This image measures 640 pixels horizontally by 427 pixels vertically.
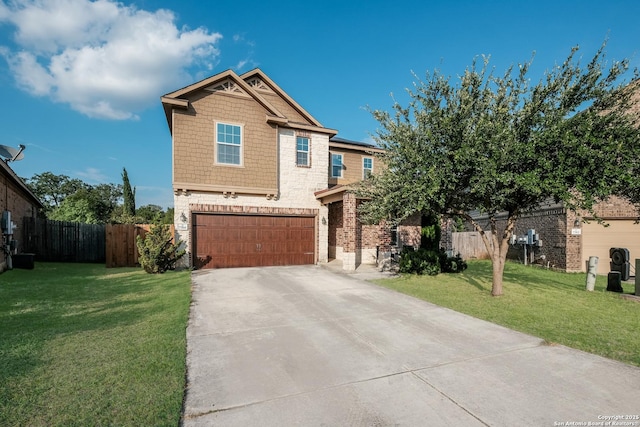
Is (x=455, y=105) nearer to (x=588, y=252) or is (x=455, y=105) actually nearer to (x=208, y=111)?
(x=208, y=111)

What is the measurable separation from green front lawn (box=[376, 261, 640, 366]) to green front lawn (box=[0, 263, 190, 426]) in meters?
5.62

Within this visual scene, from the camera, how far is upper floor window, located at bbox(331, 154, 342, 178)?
1603 cm

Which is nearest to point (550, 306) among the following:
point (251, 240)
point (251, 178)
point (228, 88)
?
point (251, 240)

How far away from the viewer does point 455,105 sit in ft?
25.0

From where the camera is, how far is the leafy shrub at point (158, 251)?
11.1 meters

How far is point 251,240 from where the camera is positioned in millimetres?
13133

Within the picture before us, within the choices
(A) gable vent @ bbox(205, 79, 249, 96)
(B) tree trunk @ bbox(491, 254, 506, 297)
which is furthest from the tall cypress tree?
(B) tree trunk @ bbox(491, 254, 506, 297)

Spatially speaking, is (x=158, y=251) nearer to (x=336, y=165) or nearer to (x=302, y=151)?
(x=302, y=151)

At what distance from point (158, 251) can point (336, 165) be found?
9115mm

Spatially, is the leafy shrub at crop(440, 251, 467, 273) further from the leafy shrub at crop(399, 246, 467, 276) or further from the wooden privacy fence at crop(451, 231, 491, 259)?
the wooden privacy fence at crop(451, 231, 491, 259)

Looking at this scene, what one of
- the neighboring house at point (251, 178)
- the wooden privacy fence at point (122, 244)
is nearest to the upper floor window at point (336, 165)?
the neighboring house at point (251, 178)

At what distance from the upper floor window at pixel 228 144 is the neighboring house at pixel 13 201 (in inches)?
270

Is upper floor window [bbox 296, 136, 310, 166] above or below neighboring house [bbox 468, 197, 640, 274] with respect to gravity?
above

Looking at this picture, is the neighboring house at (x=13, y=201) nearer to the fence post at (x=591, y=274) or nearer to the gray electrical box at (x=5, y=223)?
the gray electrical box at (x=5, y=223)
